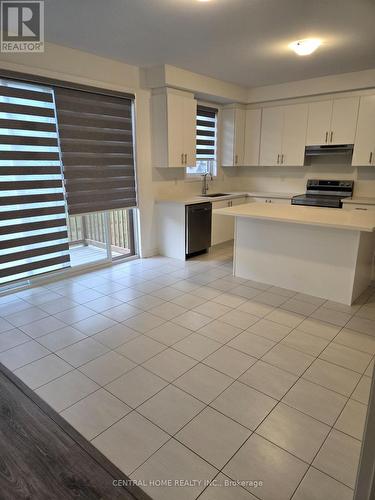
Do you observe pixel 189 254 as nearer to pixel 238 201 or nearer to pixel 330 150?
pixel 238 201

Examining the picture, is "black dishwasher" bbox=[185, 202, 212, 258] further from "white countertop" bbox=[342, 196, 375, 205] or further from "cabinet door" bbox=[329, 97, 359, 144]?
"cabinet door" bbox=[329, 97, 359, 144]

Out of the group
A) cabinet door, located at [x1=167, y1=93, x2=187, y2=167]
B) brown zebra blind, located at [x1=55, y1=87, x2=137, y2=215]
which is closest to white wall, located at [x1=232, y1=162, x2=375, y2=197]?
cabinet door, located at [x1=167, y1=93, x2=187, y2=167]

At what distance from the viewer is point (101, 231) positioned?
5.43 metres

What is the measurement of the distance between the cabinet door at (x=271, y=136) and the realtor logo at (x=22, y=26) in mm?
3810

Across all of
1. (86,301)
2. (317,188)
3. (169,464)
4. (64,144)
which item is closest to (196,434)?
(169,464)

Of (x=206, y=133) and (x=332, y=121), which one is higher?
(x=332, y=121)

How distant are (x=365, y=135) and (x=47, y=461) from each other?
5.45 metres

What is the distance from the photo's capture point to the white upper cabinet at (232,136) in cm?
591

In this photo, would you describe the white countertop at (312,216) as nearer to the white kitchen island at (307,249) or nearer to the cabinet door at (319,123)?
the white kitchen island at (307,249)

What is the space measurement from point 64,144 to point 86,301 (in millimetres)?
1857

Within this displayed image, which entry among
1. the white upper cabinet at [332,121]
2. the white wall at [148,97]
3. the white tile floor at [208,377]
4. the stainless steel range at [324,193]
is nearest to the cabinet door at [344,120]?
the white upper cabinet at [332,121]

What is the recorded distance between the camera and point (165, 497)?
1494mm

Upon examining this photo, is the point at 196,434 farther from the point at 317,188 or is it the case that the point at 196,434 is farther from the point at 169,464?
the point at 317,188

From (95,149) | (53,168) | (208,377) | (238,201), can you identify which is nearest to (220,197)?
(238,201)
